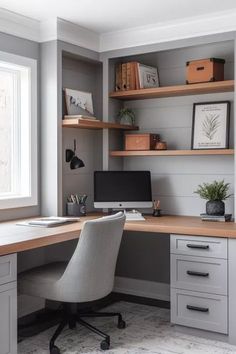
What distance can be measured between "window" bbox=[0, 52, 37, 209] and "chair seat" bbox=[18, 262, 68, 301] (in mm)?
683

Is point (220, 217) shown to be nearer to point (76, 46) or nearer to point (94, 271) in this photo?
point (94, 271)

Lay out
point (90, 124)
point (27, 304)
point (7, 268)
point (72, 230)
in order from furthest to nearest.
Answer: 1. point (90, 124)
2. point (27, 304)
3. point (72, 230)
4. point (7, 268)

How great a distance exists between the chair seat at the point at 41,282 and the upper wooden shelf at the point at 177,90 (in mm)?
1645

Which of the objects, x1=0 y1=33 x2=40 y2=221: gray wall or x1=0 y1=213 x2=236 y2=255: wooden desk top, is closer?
x1=0 y1=213 x2=236 y2=255: wooden desk top

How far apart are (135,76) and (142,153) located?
2.22ft

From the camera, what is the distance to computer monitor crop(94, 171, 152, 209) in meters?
3.98

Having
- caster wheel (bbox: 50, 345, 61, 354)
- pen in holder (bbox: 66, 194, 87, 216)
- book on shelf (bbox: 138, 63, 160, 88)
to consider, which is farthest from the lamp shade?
caster wheel (bbox: 50, 345, 61, 354)

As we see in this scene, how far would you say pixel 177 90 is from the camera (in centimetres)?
382

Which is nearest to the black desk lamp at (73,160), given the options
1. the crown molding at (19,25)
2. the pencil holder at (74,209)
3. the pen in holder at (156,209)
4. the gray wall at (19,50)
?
the pencil holder at (74,209)

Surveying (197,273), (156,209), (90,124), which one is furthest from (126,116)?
(197,273)

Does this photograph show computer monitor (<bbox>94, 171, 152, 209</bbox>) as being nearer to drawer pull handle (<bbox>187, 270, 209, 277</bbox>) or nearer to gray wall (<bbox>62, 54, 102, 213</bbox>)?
gray wall (<bbox>62, 54, 102, 213</bbox>)

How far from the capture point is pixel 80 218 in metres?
3.78

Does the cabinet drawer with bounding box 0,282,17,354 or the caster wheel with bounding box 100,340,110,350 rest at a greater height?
the cabinet drawer with bounding box 0,282,17,354

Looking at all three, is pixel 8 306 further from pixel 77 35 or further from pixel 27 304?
pixel 77 35
